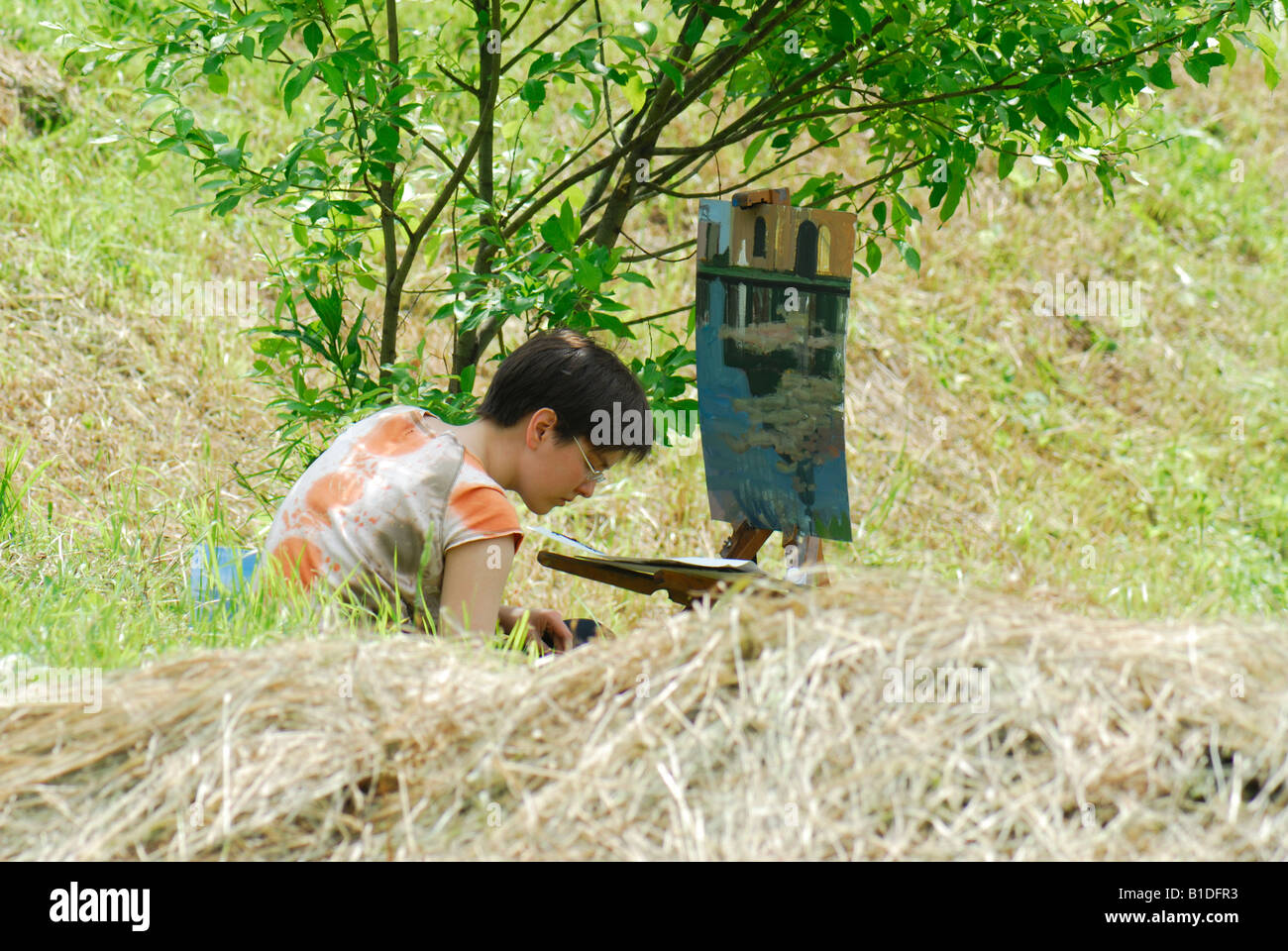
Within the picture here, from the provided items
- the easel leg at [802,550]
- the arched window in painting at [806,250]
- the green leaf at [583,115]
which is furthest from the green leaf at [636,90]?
the easel leg at [802,550]

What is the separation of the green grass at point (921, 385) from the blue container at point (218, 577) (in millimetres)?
588

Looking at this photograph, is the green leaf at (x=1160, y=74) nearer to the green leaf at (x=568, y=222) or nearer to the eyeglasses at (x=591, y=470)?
the green leaf at (x=568, y=222)

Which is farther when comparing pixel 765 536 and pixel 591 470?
pixel 765 536

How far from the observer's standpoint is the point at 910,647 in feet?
6.12

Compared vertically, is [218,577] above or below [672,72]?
below

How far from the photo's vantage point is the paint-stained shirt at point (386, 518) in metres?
2.46

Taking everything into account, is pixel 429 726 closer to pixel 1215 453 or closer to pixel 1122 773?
pixel 1122 773

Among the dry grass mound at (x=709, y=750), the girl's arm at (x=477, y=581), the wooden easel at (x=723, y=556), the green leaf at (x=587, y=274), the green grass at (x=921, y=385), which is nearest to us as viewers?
the dry grass mound at (x=709, y=750)

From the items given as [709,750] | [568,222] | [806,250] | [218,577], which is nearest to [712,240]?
[806,250]

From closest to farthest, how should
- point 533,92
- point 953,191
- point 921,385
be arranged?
1. point 533,92
2. point 953,191
3. point 921,385

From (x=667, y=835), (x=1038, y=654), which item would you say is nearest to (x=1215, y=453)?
(x=1038, y=654)

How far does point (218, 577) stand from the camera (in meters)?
2.60

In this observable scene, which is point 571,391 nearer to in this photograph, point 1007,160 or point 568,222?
point 568,222

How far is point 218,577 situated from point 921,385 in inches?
175
